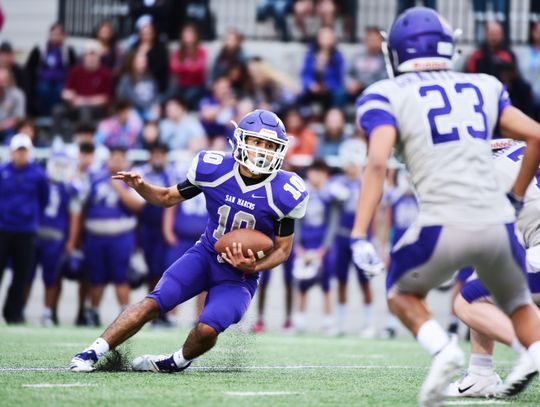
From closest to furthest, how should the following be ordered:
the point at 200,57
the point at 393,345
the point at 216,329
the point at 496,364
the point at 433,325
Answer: the point at 433,325 < the point at 216,329 < the point at 496,364 < the point at 393,345 < the point at 200,57

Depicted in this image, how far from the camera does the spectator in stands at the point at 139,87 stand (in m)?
14.4

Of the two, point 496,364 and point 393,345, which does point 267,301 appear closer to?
point 393,345

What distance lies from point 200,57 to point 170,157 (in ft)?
6.32

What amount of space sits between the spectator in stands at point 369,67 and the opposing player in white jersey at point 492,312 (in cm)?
840

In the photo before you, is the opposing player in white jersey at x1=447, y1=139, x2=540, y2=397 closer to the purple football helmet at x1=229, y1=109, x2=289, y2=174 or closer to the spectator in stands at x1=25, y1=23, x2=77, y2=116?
the purple football helmet at x1=229, y1=109, x2=289, y2=174

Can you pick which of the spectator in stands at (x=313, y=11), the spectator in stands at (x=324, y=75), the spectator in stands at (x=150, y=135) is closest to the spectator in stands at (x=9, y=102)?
the spectator in stands at (x=150, y=135)

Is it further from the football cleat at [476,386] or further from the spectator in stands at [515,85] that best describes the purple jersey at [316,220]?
the football cleat at [476,386]

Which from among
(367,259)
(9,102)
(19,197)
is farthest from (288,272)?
(367,259)

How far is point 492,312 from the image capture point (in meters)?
5.52

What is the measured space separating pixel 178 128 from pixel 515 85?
397 cm

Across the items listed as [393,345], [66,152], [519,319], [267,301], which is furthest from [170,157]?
[519,319]

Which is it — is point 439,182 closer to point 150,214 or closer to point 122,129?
point 150,214

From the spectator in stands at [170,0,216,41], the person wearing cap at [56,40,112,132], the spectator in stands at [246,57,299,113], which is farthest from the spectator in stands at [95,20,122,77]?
the spectator in stands at [246,57,299,113]

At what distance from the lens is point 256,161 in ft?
20.2
